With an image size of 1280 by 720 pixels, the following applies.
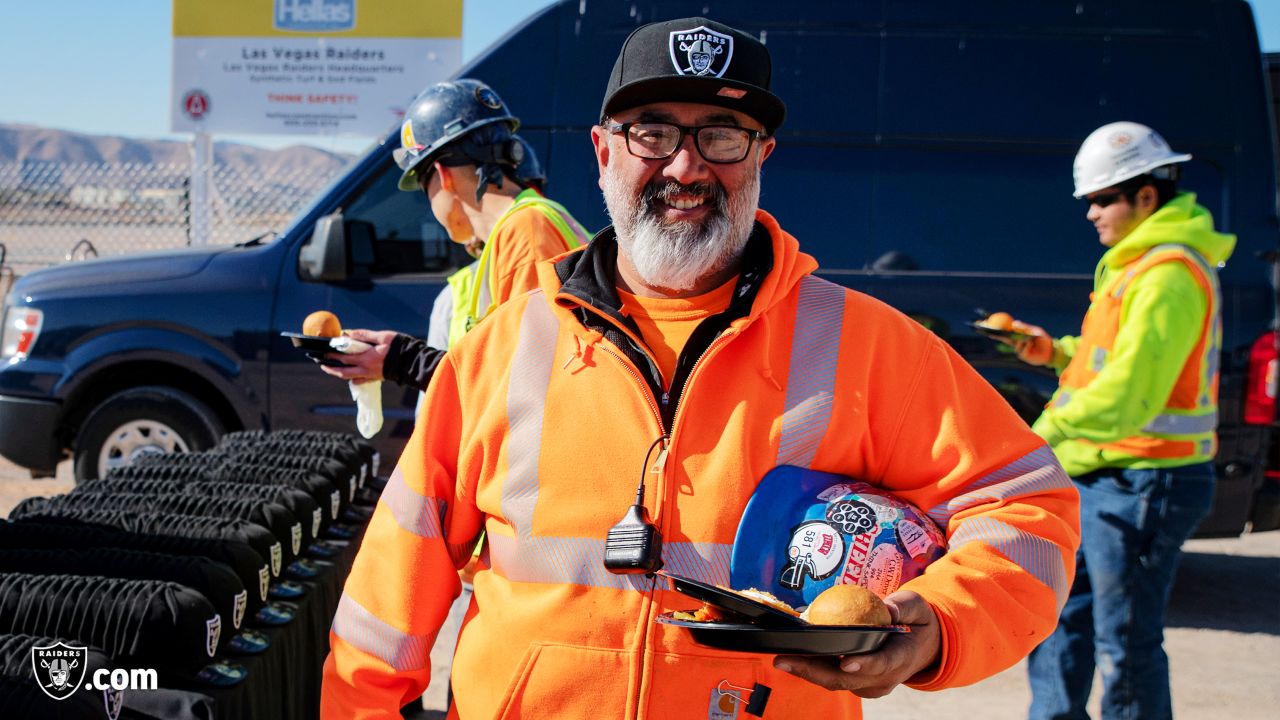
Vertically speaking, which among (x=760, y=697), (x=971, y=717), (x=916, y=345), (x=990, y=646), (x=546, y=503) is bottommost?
(x=971, y=717)

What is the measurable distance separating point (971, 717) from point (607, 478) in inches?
136

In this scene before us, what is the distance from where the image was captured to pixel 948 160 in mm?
6062

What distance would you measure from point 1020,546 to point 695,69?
0.93m

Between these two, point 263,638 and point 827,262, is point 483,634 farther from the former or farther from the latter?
point 827,262

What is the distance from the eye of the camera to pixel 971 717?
4898 mm

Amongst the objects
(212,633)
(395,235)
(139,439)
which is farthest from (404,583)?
(139,439)

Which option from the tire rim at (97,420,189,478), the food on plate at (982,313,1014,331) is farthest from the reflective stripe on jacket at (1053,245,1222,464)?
the tire rim at (97,420,189,478)

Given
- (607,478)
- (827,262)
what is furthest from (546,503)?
(827,262)

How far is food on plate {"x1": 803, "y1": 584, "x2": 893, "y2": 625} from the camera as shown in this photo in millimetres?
1646

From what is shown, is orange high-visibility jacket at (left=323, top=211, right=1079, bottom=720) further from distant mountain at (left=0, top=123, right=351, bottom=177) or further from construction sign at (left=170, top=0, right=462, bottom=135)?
distant mountain at (left=0, top=123, right=351, bottom=177)

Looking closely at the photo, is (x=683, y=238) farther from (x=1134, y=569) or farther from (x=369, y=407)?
(x=1134, y=569)

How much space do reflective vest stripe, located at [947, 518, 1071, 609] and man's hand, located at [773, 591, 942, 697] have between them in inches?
6.7

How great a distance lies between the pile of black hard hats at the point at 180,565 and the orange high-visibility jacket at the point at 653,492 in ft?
1.68

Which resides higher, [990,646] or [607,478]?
[607,478]
